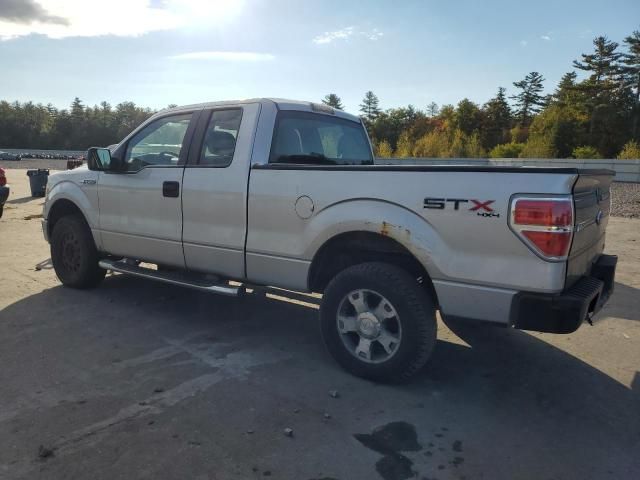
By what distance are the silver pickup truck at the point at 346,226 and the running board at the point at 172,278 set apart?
2cm

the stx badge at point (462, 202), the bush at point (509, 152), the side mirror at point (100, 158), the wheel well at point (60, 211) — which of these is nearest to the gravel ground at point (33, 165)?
the bush at point (509, 152)

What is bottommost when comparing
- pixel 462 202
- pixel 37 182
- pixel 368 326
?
pixel 368 326

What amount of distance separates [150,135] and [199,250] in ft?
4.56

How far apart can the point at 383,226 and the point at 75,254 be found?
3.82 meters

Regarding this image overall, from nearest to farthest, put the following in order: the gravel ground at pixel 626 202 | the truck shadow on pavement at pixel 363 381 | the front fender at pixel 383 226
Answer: the truck shadow on pavement at pixel 363 381 → the front fender at pixel 383 226 → the gravel ground at pixel 626 202

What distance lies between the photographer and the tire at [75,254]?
5.55 metres

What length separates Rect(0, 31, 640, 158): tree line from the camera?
1581 inches

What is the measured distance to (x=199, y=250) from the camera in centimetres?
450

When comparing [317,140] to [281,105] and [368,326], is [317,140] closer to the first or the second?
[281,105]

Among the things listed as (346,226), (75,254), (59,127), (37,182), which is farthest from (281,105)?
(59,127)

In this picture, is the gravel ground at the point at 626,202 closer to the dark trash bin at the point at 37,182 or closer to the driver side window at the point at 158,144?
the driver side window at the point at 158,144

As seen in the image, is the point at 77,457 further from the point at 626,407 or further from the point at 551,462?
the point at 626,407

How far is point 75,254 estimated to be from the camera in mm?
5676

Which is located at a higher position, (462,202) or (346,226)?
(462,202)
